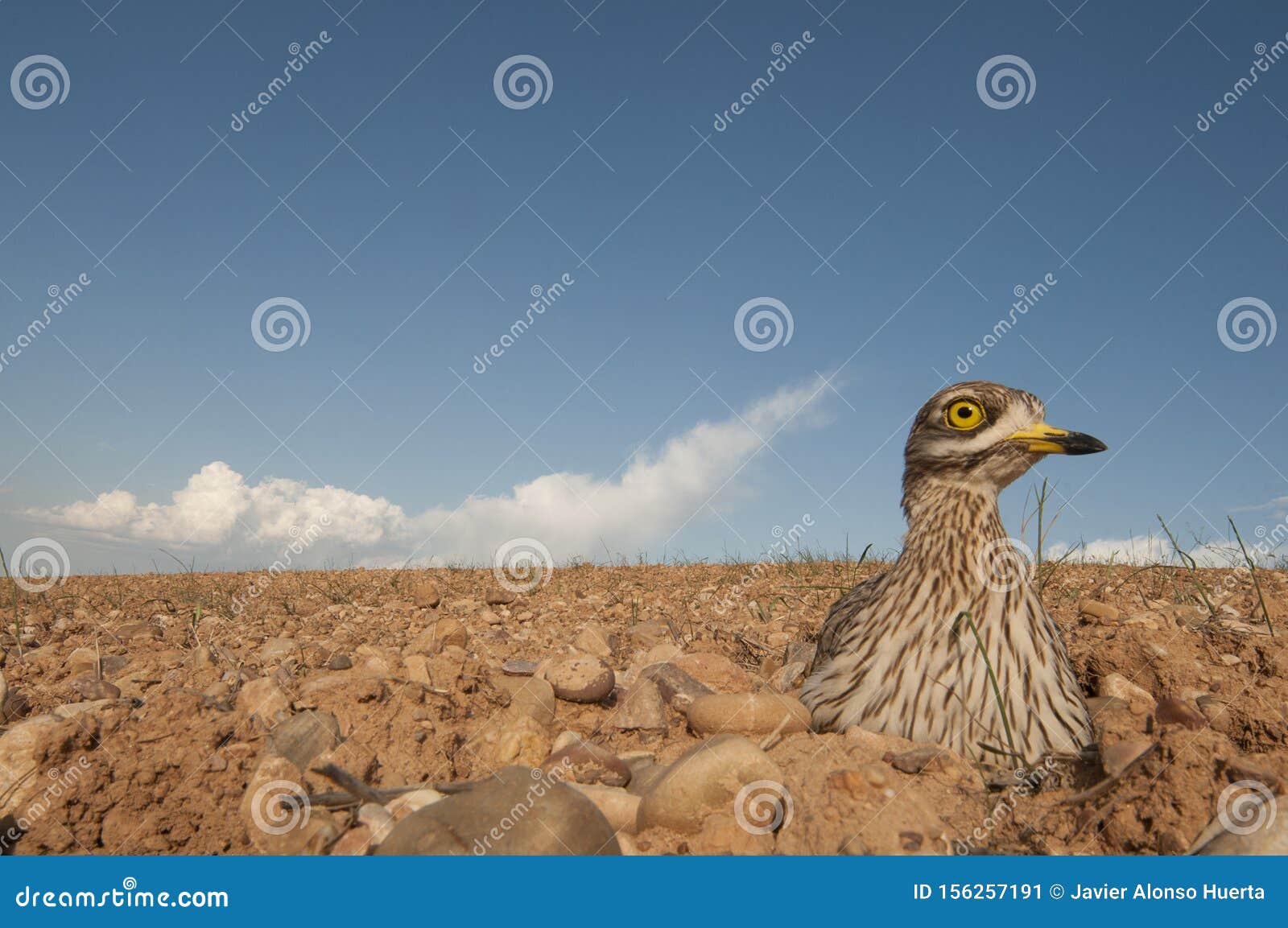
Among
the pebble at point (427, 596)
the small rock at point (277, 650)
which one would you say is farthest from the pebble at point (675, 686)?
the pebble at point (427, 596)

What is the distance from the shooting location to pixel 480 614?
25.8 ft

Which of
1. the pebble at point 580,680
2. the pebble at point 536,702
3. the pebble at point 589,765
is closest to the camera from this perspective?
the pebble at point 589,765

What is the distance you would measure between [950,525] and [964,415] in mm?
578

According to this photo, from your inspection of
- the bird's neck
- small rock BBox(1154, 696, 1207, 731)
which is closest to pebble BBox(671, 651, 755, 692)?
the bird's neck

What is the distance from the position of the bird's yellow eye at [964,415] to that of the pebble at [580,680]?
263cm

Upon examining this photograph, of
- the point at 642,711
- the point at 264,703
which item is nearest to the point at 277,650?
the point at 264,703

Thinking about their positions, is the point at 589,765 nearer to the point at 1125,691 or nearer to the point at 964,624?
the point at 964,624

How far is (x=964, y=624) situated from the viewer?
4.08 metres

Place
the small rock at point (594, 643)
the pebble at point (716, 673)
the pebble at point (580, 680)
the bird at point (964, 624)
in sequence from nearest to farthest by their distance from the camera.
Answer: the bird at point (964, 624) → the pebble at point (580, 680) → the pebble at point (716, 673) → the small rock at point (594, 643)

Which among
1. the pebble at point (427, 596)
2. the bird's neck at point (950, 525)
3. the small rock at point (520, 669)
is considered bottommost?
the small rock at point (520, 669)

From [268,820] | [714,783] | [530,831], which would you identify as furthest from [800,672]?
[268,820]

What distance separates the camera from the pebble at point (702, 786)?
3523mm

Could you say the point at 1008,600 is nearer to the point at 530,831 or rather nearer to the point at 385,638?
the point at 530,831

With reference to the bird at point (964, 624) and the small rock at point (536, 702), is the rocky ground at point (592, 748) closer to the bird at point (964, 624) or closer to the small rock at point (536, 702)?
the small rock at point (536, 702)
